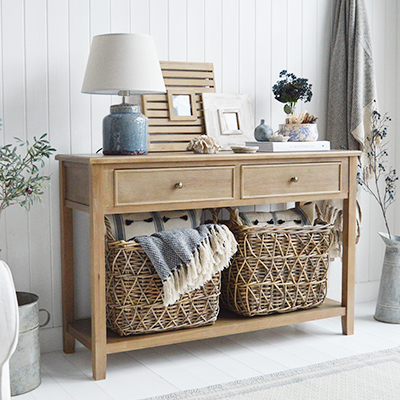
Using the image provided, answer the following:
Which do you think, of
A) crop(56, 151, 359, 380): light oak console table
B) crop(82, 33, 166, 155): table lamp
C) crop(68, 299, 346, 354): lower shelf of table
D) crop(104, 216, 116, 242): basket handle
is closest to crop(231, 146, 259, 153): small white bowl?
crop(56, 151, 359, 380): light oak console table

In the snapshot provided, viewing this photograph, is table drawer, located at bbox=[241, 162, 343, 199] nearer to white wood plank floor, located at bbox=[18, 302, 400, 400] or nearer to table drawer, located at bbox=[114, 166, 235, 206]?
table drawer, located at bbox=[114, 166, 235, 206]

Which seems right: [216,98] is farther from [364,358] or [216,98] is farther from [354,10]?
[364,358]

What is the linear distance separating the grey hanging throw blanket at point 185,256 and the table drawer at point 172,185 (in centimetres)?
15

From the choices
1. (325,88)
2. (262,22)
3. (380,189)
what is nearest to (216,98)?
(262,22)

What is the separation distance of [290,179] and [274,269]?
0.39 m

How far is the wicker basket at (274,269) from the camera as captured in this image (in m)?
2.45

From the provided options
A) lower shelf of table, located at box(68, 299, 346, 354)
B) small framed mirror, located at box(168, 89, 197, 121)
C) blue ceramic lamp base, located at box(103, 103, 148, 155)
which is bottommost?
lower shelf of table, located at box(68, 299, 346, 354)

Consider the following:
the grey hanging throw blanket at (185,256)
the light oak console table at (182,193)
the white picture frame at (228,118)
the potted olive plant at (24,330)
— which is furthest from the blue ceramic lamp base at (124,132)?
the white picture frame at (228,118)

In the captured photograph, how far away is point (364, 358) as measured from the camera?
2381 mm

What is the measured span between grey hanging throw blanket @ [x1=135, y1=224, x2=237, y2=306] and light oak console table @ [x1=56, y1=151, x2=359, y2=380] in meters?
0.12

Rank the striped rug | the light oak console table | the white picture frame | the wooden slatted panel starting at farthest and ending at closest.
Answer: the white picture frame
the wooden slatted panel
the light oak console table
the striped rug

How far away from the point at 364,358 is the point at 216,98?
133 cm

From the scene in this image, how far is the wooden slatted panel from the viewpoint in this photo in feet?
8.62

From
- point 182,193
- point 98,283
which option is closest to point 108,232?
point 98,283
